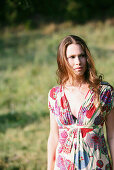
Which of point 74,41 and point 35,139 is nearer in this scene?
point 74,41

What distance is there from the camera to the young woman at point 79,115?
6.23 ft

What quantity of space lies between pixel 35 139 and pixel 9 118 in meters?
1.78

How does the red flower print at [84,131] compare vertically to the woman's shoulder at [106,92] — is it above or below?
below

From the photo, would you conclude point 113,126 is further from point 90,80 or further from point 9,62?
point 9,62

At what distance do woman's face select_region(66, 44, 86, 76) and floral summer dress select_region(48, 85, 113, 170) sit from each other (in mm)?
168

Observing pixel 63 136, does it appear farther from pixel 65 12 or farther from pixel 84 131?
pixel 65 12

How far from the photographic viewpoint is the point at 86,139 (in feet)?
6.24

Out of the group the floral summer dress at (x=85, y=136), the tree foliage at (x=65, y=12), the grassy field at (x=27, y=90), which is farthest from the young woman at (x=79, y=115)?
the tree foliage at (x=65, y=12)

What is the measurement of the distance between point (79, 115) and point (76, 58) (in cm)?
39

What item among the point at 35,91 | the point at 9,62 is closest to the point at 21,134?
the point at 35,91

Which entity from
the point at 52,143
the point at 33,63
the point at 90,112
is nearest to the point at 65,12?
the point at 33,63

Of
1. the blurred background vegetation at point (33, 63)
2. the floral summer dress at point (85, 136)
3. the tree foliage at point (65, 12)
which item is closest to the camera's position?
the floral summer dress at point (85, 136)

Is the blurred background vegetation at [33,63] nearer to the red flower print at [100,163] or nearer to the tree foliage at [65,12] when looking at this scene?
the tree foliage at [65,12]

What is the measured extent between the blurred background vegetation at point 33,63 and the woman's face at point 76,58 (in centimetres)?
123
